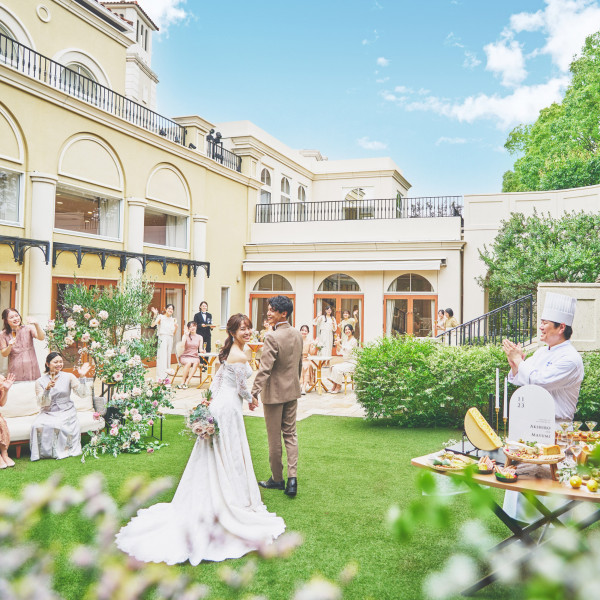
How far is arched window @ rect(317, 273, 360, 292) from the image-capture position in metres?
19.7

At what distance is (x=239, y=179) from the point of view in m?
19.9

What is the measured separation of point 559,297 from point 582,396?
4060 millimetres

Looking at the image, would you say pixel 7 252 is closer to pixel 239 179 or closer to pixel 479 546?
pixel 239 179

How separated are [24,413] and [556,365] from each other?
6441 millimetres

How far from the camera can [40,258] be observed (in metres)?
11.7

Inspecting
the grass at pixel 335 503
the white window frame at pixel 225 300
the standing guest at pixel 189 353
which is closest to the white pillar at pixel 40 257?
the standing guest at pixel 189 353

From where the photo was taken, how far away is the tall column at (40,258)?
11500 mm

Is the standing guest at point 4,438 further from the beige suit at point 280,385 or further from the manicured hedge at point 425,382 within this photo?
the manicured hedge at point 425,382

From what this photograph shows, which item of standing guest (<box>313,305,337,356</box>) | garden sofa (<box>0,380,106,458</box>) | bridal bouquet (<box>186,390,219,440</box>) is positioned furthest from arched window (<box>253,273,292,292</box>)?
bridal bouquet (<box>186,390,219,440</box>)

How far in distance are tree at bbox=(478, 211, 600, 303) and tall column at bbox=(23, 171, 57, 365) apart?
1108 centimetres

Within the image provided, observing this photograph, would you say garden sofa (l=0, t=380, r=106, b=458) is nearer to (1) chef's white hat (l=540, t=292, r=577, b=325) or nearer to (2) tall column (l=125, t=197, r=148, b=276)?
(1) chef's white hat (l=540, t=292, r=577, b=325)

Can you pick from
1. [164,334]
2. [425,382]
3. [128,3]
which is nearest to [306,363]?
[164,334]

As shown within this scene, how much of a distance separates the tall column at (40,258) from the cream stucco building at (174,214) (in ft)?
0.09

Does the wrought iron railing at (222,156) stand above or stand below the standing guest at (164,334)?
above
